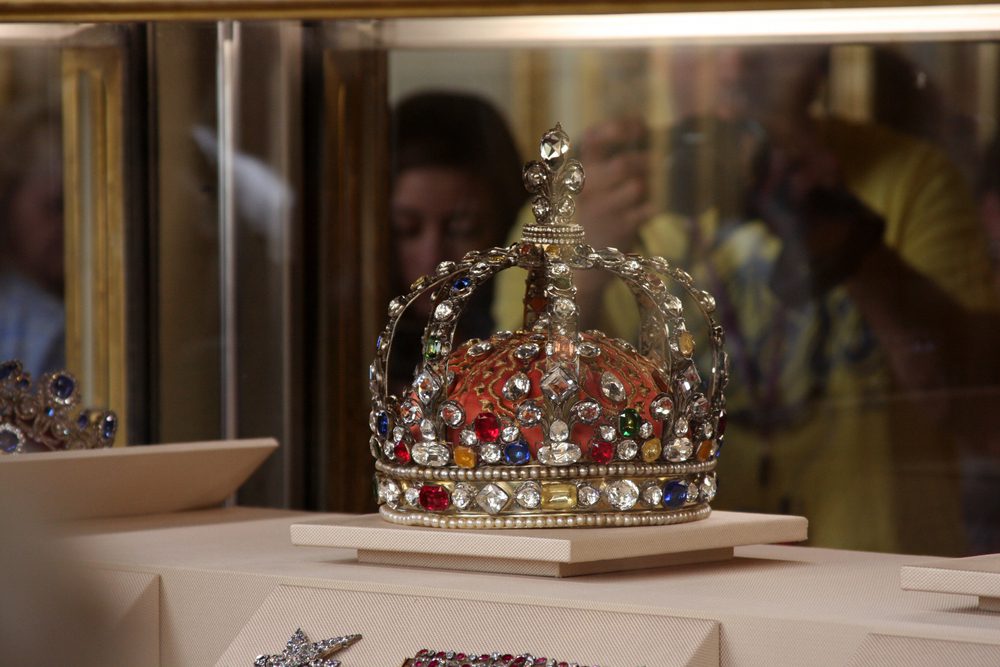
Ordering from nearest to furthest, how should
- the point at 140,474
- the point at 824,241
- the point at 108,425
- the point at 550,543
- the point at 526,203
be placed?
the point at 550,543
the point at 140,474
the point at 108,425
the point at 824,241
the point at 526,203

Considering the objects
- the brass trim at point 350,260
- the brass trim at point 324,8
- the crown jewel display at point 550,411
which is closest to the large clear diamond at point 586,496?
the crown jewel display at point 550,411

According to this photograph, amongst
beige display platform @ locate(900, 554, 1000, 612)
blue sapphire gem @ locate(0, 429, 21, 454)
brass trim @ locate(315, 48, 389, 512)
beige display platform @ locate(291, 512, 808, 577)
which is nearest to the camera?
beige display platform @ locate(900, 554, 1000, 612)

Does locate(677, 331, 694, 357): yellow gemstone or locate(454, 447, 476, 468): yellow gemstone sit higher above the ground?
locate(677, 331, 694, 357): yellow gemstone

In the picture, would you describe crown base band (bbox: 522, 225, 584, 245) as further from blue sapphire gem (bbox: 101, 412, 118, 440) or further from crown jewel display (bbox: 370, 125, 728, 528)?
blue sapphire gem (bbox: 101, 412, 118, 440)

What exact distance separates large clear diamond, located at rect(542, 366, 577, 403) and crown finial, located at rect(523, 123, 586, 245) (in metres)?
0.14

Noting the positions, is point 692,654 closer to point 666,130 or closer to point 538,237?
point 538,237

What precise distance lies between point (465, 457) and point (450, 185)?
112 cm

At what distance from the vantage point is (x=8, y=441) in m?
1.37

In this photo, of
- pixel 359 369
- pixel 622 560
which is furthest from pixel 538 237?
pixel 359 369

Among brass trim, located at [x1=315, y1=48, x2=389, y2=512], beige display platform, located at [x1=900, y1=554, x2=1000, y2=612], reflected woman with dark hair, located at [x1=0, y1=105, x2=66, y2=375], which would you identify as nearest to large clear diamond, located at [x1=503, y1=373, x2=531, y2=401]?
beige display platform, located at [x1=900, y1=554, x2=1000, y2=612]

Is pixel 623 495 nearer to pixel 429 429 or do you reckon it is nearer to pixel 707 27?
pixel 429 429

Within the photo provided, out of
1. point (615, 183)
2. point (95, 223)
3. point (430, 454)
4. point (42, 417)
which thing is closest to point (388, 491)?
point (430, 454)

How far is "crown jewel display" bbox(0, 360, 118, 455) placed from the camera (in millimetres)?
1373

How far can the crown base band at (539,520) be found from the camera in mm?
1044
